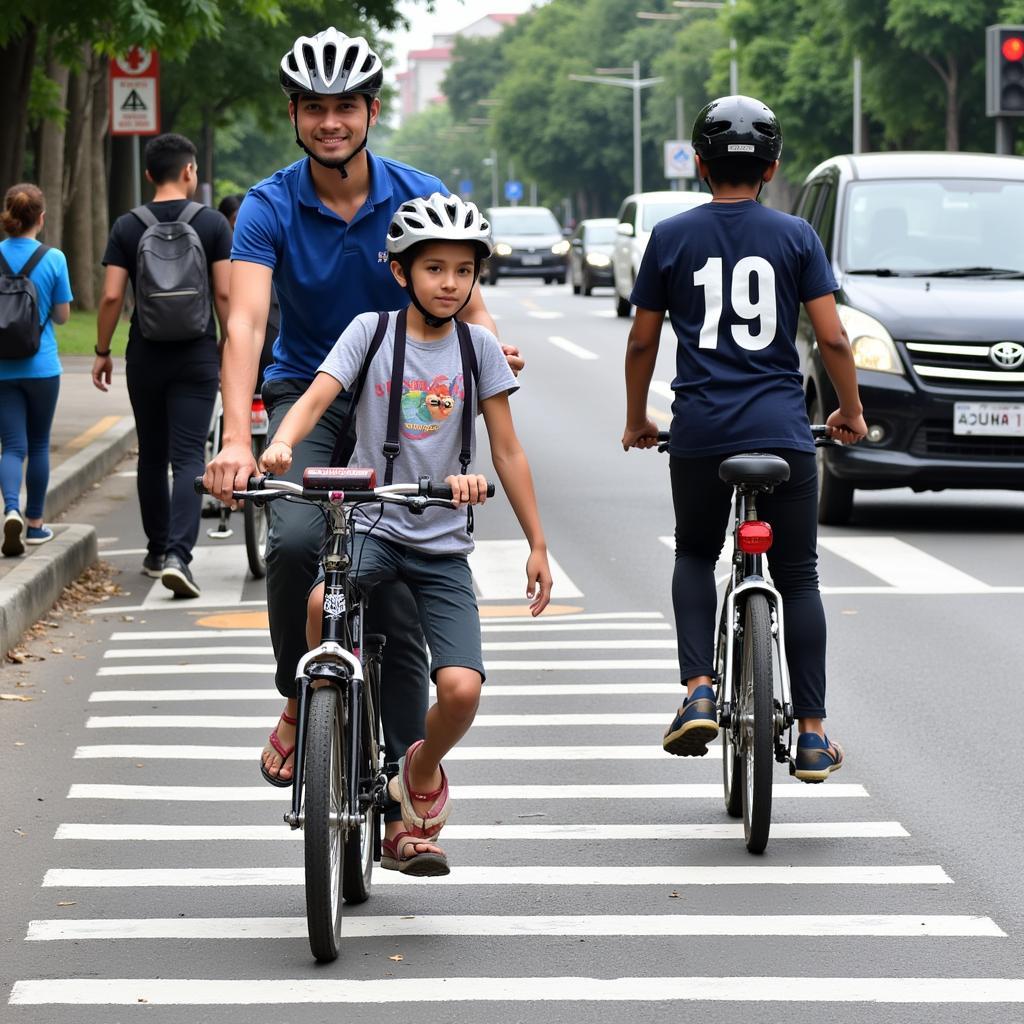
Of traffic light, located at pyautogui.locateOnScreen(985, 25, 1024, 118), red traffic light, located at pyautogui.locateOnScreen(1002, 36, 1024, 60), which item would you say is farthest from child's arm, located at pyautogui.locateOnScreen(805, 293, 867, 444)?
red traffic light, located at pyautogui.locateOnScreen(1002, 36, 1024, 60)

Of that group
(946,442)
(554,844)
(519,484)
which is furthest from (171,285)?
(519,484)

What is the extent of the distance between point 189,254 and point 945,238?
15.7 feet

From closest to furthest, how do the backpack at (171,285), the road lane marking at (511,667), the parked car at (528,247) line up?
the road lane marking at (511,667) → the backpack at (171,285) → the parked car at (528,247)

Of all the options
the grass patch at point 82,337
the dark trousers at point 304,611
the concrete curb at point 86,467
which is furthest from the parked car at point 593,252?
the dark trousers at point 304,611

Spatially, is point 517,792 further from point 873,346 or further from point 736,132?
point 873,346

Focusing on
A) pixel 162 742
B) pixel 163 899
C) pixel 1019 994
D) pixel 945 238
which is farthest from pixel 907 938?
pixel 945 238

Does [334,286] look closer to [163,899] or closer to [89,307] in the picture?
[163,899]

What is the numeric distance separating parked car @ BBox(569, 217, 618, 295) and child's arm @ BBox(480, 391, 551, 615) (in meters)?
39.1

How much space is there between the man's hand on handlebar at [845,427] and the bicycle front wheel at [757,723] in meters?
0.63

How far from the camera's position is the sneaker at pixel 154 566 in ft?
38.8

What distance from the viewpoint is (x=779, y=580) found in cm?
652

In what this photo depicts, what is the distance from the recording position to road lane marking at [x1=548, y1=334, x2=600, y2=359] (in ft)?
97.1

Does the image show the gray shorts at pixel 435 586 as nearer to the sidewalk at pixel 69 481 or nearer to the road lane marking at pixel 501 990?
the road lane marking at pixel 501 990

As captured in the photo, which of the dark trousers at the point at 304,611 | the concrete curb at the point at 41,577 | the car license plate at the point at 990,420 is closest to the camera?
the dark trousers at the point at 304,611
